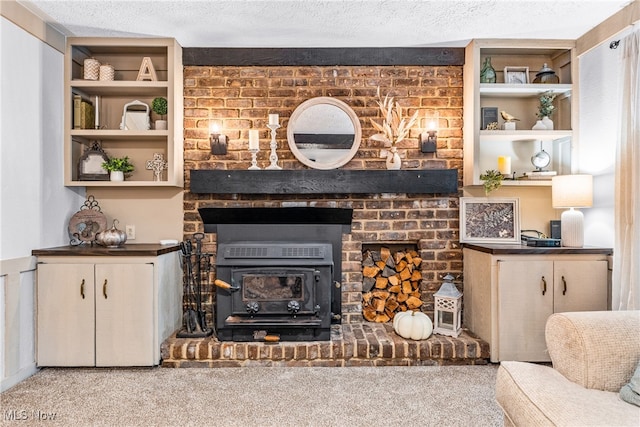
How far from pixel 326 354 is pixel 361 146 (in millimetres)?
1584

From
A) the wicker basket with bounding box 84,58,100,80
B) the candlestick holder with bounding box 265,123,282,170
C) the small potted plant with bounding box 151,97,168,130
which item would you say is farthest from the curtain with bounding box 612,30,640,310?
the wicker basket with bounding box 84,58,100,80

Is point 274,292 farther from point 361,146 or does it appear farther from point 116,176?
point 116,176

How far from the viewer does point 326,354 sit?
2662mm

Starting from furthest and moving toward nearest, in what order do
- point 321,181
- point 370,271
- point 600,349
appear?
1. point 370,271
2. point 321,181
3. point 600,349

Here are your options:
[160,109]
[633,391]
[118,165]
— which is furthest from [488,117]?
[118,165]

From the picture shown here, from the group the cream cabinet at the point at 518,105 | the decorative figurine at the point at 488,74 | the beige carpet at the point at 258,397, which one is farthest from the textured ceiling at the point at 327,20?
the beige carpet at the point at 258,397

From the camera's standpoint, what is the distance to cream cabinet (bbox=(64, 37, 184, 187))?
9.59 ft

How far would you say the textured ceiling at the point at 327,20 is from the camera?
246cm

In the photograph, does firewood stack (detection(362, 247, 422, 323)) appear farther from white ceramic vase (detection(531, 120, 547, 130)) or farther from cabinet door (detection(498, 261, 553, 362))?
white ceramic vase (detection(531, 120, 547, 130))

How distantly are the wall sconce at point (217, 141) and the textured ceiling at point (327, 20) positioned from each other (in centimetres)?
65

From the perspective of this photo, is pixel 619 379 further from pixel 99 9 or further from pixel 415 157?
pixel 99 9

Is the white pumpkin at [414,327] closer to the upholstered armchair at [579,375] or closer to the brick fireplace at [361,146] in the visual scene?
the brick fireplace at [361,146]

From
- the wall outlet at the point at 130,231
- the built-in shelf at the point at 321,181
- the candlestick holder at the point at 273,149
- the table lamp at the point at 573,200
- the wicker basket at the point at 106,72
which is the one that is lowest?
the wall outlet at the point at 130,231

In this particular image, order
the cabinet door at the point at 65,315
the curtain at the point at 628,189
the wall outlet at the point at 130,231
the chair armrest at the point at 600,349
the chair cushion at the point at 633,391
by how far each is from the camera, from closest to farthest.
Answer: the chair cushion at the point at 633,391, the chair armrest at the point at 600,349, the curtain at the point at 628,189, the cabinet door at the point at 65,315, the wall outlet at the point at 130,231
